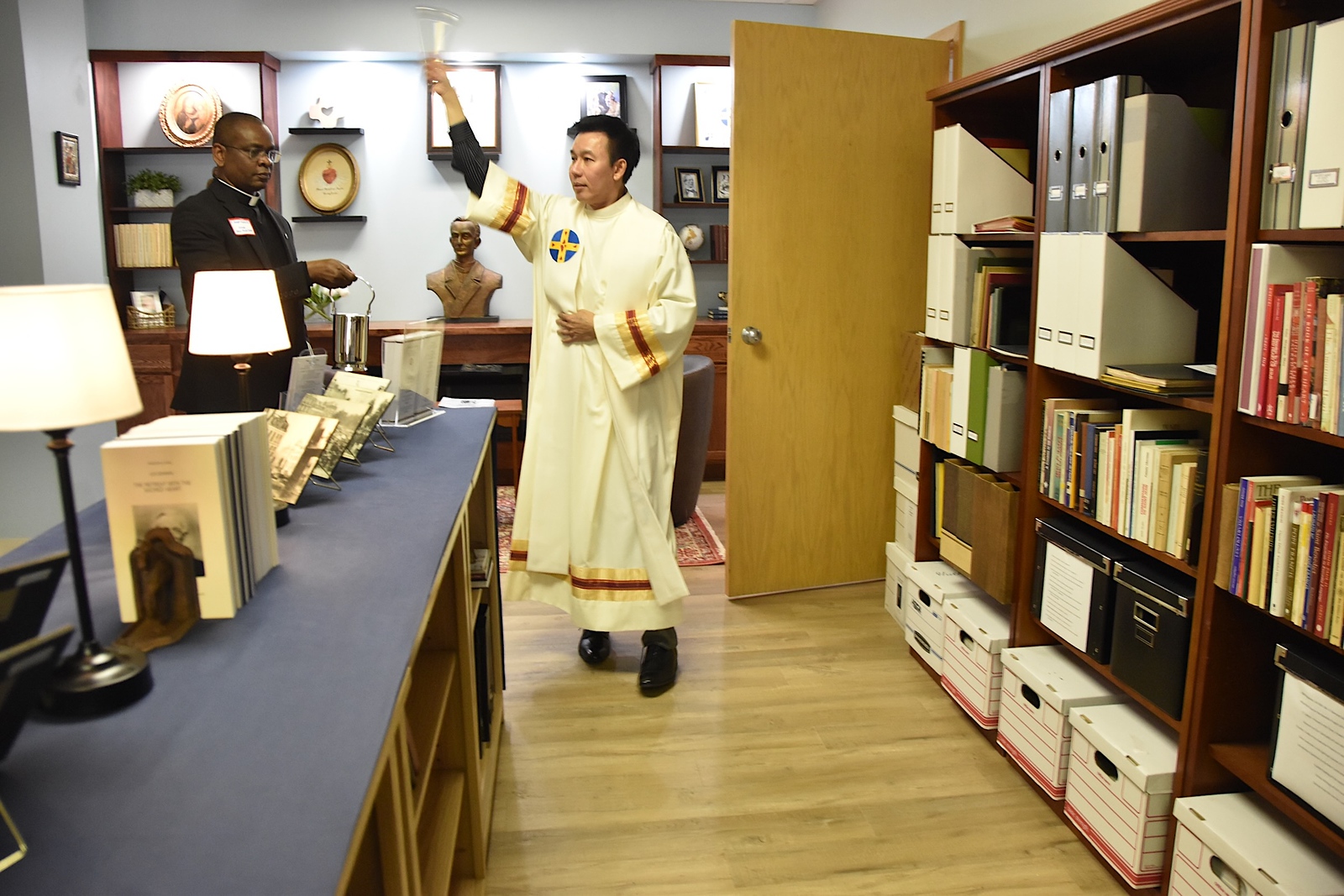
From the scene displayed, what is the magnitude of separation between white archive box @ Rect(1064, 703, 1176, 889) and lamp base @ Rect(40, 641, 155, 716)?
1.74 metres

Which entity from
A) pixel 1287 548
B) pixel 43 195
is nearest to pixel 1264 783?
pixel 1287 548

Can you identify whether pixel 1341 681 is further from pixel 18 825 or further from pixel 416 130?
pixel 416 130

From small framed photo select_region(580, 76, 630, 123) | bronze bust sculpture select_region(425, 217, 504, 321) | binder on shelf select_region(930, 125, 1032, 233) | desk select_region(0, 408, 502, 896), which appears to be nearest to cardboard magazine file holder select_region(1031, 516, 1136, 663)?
binder on shelf select_region(930, 125, 1032, 233)

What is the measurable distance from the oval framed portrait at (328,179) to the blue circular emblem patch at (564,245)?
3.02 metres

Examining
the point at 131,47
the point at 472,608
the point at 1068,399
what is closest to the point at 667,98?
the point at 131,47

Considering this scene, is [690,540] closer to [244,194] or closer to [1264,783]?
[244,194]

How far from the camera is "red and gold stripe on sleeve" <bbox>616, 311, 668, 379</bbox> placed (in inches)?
107

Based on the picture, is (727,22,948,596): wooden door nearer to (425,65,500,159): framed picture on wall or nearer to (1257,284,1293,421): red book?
(1257,284,1293,421): red book

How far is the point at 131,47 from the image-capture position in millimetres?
5090

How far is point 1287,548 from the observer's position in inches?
64.8

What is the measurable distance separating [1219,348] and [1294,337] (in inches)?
6.4

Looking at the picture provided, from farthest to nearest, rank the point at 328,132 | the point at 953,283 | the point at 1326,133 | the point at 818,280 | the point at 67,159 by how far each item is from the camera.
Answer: the point at 328,132
the point at 67,159
the point at 818,280
the point at 953,283
the point at 1326,133

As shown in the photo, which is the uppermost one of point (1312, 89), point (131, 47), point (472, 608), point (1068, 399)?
point (131, 47)

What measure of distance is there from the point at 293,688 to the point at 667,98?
192 inches
